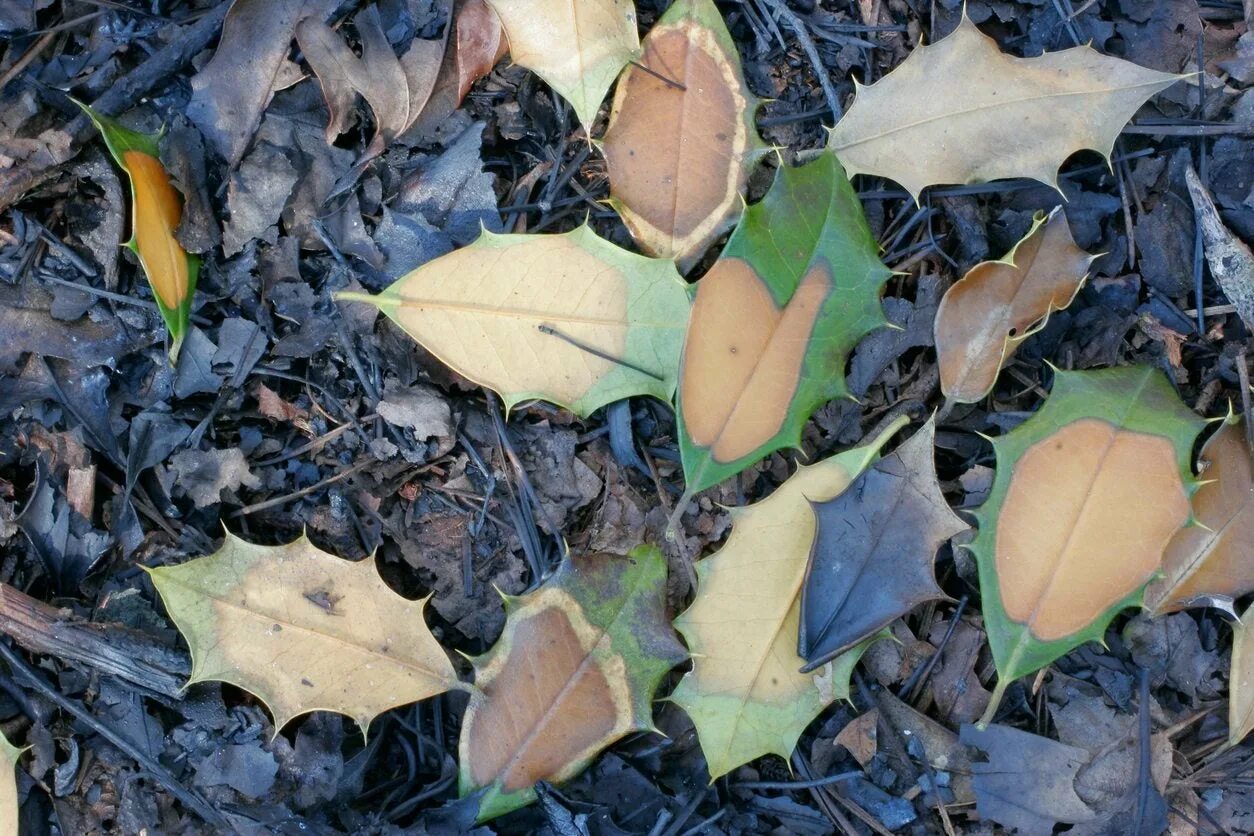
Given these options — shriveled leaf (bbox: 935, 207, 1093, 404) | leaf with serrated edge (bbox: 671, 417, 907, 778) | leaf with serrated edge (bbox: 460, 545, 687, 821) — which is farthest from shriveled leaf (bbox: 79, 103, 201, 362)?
shriveled leaf (bbox: 935, 207, 1093, 404)

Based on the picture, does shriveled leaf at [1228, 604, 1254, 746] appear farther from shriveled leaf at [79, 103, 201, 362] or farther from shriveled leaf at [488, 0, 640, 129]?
shriveled leaf at [79, 103, 201, 362]

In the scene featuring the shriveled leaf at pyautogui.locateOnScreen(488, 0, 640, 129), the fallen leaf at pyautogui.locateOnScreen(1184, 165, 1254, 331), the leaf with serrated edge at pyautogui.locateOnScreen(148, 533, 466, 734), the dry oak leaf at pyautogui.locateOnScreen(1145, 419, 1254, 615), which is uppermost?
the shriveled leaf at pyautogui.locateOnScreen(488, 0, 640, 129)

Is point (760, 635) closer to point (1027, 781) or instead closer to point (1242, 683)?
point (1027, 781)

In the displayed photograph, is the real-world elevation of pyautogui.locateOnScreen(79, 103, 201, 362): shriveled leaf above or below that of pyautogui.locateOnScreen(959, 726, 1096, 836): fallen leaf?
above

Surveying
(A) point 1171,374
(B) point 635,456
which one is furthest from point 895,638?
(A) point 1171,374

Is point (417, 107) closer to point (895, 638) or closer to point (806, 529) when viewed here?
point (806, 529)

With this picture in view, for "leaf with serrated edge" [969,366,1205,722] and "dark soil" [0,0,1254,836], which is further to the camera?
"dark soil" [0,0,1254,836]

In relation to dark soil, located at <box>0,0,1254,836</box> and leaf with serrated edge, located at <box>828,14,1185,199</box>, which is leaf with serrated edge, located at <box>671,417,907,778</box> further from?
leaf with serrated edge, located at <box>828,14,1185,199</box>
